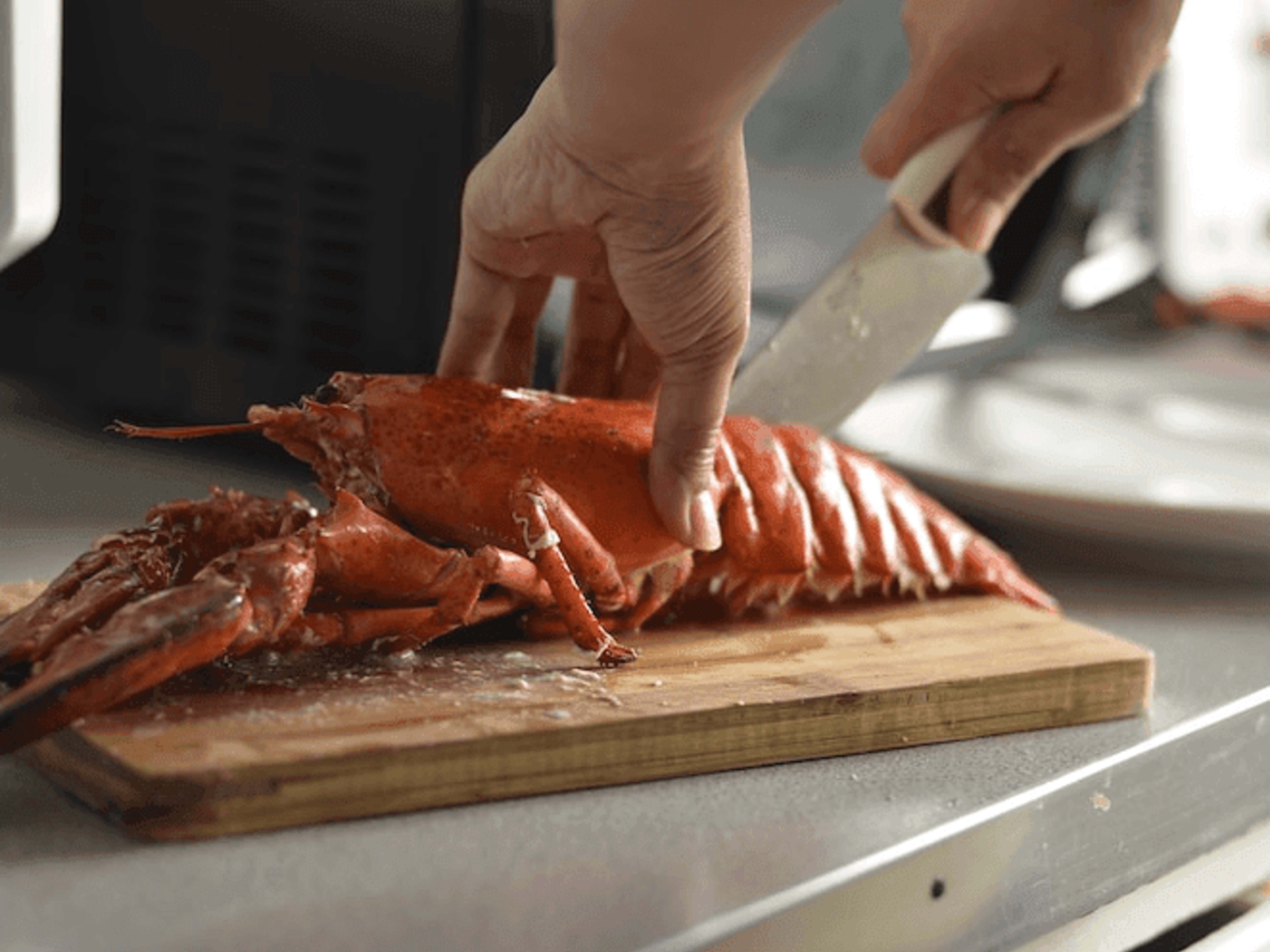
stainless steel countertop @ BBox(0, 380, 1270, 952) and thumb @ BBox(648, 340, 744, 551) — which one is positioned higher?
thumb @ BBox(648, 340, 744, 551)

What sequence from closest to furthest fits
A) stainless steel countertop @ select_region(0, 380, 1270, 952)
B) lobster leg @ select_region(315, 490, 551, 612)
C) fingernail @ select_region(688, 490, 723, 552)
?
stainless steel countertop @ select_region(0, 380, 1270, 952), lobster leg @ select_region(315, 490, 551, 612), fingernail @ select_region(688, 490, 723, 552)

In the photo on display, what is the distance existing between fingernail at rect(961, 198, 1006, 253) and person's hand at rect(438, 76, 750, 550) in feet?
0.89

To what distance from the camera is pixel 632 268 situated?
0.87 meters

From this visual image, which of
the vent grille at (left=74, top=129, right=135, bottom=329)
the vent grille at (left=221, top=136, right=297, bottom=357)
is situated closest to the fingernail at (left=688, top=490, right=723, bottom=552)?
the vent grille at (left=221, top=136, right=297, bottom=357)

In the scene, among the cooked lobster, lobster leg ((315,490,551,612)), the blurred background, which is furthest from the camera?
the blurred background

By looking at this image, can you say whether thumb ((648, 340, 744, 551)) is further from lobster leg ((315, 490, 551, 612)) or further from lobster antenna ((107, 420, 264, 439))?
lobster antenna ((107, 420, 264, 439))

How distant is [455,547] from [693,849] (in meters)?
0.34

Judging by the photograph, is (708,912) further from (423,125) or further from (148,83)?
(148,83)

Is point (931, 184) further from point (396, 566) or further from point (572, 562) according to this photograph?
point (396, 566)

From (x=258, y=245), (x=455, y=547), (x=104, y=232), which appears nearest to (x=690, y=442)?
(x=455, y=547)

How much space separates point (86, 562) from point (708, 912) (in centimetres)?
44

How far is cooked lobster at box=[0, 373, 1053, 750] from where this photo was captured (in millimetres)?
763

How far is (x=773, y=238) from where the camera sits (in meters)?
1.43

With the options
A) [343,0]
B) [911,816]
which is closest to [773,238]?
[343,0]
